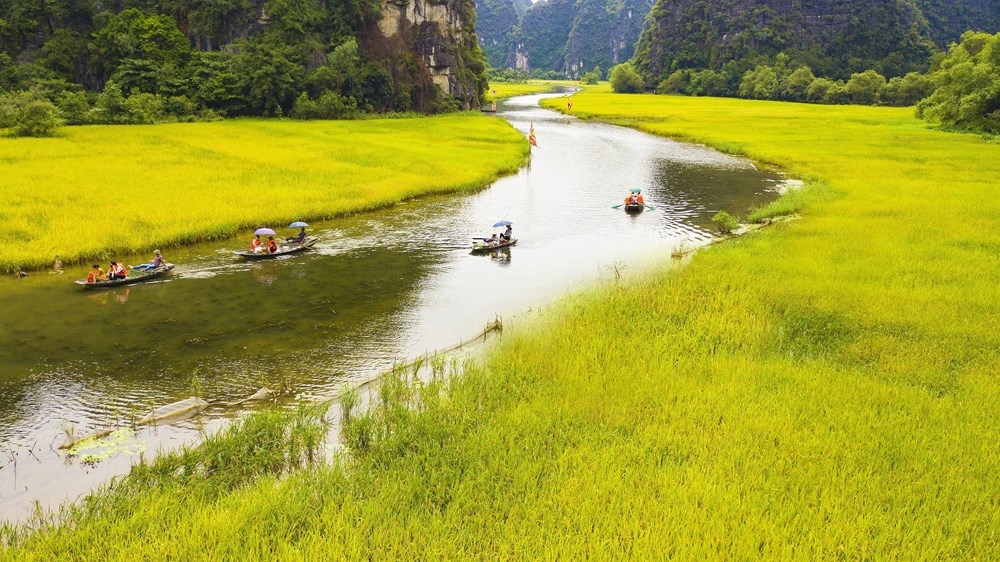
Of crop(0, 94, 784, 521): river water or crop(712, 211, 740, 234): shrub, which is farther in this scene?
crop(712, 211, 740, 234): shrub

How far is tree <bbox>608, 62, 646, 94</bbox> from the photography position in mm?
134250

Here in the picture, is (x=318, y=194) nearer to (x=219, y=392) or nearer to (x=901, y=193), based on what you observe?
(x=219, y=392)

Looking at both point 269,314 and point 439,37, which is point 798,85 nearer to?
point 439,37

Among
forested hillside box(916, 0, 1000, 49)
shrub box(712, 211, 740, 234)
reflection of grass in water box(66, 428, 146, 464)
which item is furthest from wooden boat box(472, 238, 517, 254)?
forested hillside box(916, 0, 1000, 49)

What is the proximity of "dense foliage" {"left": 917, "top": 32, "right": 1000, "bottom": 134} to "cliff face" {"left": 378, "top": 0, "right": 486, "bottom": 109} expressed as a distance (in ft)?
161

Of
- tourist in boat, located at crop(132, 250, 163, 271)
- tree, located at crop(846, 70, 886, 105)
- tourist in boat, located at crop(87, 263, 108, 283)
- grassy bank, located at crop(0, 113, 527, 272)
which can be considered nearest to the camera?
tourist in boat, located at crop(87, 263, 108, 283)

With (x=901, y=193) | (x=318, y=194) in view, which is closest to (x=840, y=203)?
(x=901, y=193)

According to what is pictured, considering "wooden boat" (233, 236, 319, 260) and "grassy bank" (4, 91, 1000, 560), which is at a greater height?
"wooden boat" (233, 236, 319, 260)

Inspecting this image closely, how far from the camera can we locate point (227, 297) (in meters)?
15.2

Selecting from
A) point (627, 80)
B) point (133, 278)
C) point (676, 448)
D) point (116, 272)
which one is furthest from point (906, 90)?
point (116, 272)

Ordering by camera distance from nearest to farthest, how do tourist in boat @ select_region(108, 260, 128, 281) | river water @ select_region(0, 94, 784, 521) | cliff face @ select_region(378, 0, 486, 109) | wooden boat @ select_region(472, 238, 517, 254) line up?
river water @ select_region(0, 94, 784, 521), tourist in boat @ select_region(108, 260, 128, 281), wooden boat @ select_region(472, 238, 517, 254), cliff face @ select_region(378, 0, 486, 109)

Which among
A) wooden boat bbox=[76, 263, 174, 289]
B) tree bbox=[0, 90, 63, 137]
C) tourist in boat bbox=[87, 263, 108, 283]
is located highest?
tree bbox=[0, 90, 63, 137]

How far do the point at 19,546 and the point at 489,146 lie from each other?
39.5 metres

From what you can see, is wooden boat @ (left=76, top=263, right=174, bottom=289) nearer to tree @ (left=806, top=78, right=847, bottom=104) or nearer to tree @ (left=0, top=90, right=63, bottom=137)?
tree @ (left=0, top=90, right=63, bottom=137)
